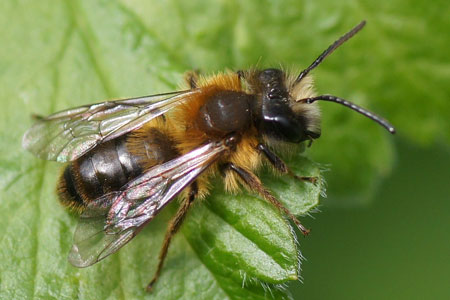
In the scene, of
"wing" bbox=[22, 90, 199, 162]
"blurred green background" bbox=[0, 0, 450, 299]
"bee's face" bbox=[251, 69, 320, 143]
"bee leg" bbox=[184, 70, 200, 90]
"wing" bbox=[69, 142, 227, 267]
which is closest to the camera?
"wing" bbox=[69, 142, 227, 267]

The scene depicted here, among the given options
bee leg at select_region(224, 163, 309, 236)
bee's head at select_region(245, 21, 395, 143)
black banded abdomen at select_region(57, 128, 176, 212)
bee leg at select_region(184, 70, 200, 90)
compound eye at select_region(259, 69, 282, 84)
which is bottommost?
bee leg at select_region(224, 163, 309, 236)

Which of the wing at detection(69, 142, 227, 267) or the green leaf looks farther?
the green leaf

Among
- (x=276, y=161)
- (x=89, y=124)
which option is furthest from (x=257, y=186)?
(x=89, y=124)

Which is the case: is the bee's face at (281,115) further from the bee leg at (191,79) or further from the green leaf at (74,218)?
the bee leg at (191,79)

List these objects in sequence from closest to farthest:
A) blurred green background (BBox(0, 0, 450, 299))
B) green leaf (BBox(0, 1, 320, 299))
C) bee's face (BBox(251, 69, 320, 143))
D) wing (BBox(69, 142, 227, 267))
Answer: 1. wing (BBox(69, 142, 227, 267))
2. green leaf (BBox(0, 1, 320, 299))
3. bee's face (BBox(251, 69, 320, 143))
4. blurred green background (BBox(0, 0, 450, 299))

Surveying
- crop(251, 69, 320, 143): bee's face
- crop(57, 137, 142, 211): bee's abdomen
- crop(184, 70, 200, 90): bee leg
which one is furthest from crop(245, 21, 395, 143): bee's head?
Answer: crop(57, 137, 142, 211): bee's abdomen

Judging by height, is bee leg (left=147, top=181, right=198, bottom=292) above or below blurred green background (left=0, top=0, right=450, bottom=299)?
below

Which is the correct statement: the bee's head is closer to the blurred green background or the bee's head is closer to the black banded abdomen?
the blurred green background

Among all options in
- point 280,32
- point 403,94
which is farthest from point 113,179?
point 403,94
